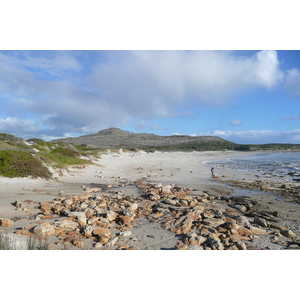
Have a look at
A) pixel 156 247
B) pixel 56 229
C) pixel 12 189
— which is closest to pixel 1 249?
pixel 56 229

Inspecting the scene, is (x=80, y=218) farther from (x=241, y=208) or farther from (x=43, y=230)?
(x=241, y=208)

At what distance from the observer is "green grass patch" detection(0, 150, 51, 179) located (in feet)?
42.9

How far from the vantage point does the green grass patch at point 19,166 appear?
42.9 feet

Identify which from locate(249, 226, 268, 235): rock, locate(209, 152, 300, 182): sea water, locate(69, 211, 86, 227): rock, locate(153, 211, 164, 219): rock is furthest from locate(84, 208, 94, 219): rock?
locate(209, 152, 300, 182): sea water

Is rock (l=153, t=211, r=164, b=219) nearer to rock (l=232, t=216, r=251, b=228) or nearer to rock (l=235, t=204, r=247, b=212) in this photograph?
rock (l=232, t=216, r=251, b=228)

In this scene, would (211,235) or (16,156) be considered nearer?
(211,235)

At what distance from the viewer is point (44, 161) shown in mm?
16641

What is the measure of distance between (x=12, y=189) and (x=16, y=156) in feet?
15.4

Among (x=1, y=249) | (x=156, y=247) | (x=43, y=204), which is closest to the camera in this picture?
(x=1, y=249)

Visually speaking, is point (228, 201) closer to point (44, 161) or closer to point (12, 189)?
point (12, 189)

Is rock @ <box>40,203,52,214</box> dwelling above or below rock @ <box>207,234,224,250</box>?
above

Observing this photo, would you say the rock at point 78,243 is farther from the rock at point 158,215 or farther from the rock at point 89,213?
the rock at point 158,215

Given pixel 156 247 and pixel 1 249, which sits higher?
pixel 1 249

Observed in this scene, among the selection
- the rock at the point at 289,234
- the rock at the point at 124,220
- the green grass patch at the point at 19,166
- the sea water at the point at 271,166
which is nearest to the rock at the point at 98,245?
the rock at the point at 124,220
